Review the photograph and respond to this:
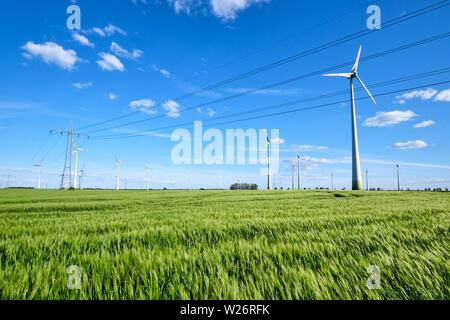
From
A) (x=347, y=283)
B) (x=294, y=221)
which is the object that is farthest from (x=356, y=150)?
(x=347, y=283)

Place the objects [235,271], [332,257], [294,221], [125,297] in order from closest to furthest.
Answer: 1. [125,297]
2. [235,271]
3. [332,257]
4. [294,221]

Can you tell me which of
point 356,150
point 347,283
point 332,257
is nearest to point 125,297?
point 347,283

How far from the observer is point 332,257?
2.13 m

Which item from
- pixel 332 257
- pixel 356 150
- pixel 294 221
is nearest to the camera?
pixel 332 257

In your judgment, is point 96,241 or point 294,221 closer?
point 96,241

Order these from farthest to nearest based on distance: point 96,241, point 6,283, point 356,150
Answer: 1. point 356,150
2. point 96,241
3. point 6,283

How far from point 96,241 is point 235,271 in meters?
2.30
